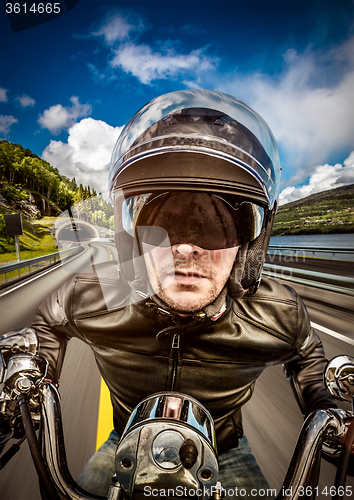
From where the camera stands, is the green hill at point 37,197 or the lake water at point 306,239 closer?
the green hill at point 37,197

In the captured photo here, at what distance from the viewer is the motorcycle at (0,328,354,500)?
0.55 m

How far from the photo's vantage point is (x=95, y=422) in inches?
75.8

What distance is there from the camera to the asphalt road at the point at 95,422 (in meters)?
1.41

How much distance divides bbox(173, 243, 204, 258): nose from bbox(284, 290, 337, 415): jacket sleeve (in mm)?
688

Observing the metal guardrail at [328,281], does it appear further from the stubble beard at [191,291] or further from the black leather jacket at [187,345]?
the stubble beard at [191,291]

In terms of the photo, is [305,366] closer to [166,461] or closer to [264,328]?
[264,328]

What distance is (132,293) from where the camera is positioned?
1.19 metres

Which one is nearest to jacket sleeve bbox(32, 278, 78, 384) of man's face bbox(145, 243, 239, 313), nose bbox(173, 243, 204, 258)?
man's face bbox(145, 243, 239, 313)

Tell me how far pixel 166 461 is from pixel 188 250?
63 centimetres

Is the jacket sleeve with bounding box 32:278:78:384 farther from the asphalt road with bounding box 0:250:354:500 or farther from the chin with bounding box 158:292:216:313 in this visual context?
the chin with bounding box 158:292:216:313

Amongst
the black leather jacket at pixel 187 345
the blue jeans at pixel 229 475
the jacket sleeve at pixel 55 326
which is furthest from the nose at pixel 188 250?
the blue jeans at pixel 229 475

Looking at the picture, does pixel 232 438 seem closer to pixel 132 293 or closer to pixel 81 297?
pixel 132 293

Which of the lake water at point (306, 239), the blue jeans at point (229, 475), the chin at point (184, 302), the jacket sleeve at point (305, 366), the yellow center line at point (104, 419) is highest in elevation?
the lake water at point (306, 239)

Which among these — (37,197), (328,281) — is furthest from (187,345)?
(37,197)
